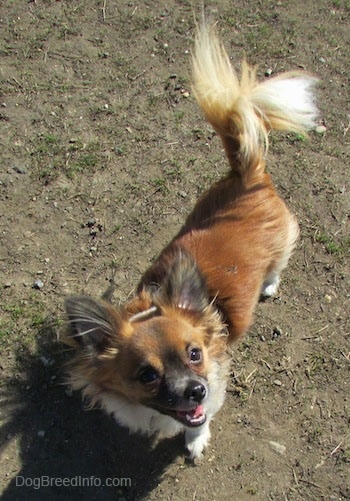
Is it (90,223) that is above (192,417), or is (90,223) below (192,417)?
above

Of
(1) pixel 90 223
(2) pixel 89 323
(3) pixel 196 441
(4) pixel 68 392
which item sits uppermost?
(1) pixel 90 223

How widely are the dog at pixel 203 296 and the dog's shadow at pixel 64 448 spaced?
0.25 m

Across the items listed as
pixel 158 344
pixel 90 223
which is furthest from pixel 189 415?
pixel 90 223

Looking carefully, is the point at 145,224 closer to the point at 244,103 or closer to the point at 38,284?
the point at 38,284

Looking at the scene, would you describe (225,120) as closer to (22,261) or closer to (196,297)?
(196,297)

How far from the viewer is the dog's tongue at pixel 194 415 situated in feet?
9.50

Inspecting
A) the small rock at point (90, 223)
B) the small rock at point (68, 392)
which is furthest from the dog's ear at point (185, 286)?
the small rock at point (90, 223)

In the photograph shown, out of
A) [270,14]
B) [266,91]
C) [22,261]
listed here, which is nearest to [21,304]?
[22,261]

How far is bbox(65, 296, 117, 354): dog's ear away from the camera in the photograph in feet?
9.04

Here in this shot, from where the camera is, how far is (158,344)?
2742 millimetres

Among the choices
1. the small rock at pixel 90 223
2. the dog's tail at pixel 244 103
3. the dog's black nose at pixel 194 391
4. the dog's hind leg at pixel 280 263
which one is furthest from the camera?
the small rock at pixel 90 223

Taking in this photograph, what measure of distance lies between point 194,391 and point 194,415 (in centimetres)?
38

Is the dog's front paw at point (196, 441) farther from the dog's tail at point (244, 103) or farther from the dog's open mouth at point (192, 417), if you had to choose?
the dog's tail at point (244, 103)

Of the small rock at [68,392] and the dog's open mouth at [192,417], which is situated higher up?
the dog's open mouth at [192,417]
